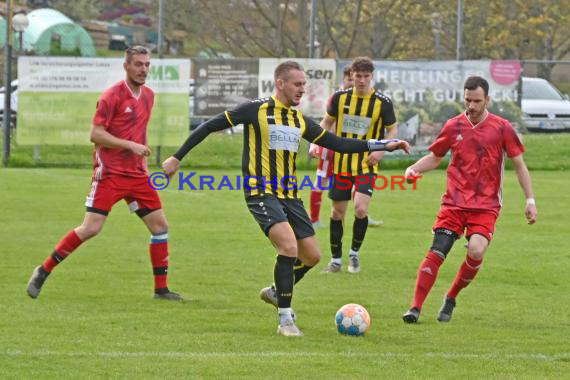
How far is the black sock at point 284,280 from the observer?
820cm

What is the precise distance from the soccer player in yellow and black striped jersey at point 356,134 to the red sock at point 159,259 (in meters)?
2.21

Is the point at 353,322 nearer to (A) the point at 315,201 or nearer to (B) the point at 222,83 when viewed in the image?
(A) the point at 315,201

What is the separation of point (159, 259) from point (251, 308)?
0.99 meters

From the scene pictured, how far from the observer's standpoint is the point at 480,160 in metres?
8.73

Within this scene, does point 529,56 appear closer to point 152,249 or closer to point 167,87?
point 167,87

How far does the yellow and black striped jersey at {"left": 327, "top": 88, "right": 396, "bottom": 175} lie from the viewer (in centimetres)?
1184

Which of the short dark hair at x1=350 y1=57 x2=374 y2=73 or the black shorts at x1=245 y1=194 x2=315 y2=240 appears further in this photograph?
the short dark hair at x1=350 y1=57 x2=374 y2=73

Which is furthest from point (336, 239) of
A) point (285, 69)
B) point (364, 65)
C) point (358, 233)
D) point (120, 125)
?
point (285, 69)

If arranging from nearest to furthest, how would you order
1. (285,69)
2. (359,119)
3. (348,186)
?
1. (285,69)
2. (348,186)
3. (359,119)

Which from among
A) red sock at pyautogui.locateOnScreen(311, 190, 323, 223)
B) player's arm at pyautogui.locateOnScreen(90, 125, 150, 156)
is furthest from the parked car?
player's arm at pyautogui.locateOnScreen(90, 125, 150, 156)

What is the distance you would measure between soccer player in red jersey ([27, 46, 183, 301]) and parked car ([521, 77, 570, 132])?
1606 centimetres

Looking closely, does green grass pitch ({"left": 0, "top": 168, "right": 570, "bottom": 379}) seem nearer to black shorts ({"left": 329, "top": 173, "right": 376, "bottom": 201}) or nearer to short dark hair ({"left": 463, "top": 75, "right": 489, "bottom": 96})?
black shorts ({"left": 329, "top": 173, "right": 376, "bottom": 201})

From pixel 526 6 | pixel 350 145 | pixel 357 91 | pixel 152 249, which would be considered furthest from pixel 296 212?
pixel 526 6

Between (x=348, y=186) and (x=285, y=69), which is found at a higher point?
(x=285, y=69)
